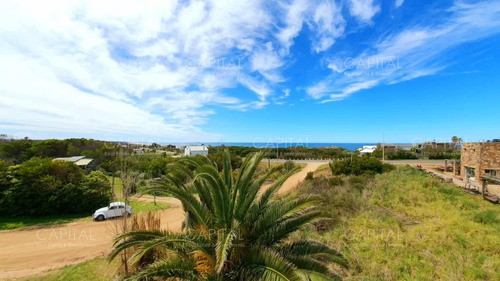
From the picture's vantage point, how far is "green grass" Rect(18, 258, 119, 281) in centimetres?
760

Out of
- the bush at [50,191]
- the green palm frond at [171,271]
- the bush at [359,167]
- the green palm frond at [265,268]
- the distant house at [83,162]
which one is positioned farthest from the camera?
the distant house at [83,162]

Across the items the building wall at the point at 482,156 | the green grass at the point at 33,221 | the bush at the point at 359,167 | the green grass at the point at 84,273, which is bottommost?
the green grass at the point at 33,221

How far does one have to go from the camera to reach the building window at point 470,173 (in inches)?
741

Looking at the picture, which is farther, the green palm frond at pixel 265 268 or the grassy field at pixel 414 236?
the grassy field at pixel 414 236

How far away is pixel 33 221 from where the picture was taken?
15.8 metres

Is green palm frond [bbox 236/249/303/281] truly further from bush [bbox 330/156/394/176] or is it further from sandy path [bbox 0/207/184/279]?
bush [bbox 330/156/394/176]

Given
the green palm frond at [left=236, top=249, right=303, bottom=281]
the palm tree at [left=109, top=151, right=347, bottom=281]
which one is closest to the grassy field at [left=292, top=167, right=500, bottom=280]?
the palm tree at [left=109, top=151, right=347, bottom=281]

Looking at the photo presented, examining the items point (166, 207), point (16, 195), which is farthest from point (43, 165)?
point (166, 207)

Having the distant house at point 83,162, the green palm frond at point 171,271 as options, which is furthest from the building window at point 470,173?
the distant house at point 83,162

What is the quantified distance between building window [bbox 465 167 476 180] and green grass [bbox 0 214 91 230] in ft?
96.8

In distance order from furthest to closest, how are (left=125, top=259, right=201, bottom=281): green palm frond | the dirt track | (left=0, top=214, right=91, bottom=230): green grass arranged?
(left=0, top=214, right=91, bottom=230): green grass → the dirt track → (left=125, top=259, right=201, bottom=281): green palm frond

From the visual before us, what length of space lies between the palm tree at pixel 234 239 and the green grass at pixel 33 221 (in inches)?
620

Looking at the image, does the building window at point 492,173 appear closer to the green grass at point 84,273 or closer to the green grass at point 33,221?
the green grass at point 84,273

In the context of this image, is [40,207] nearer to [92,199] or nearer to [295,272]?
[92,199]
